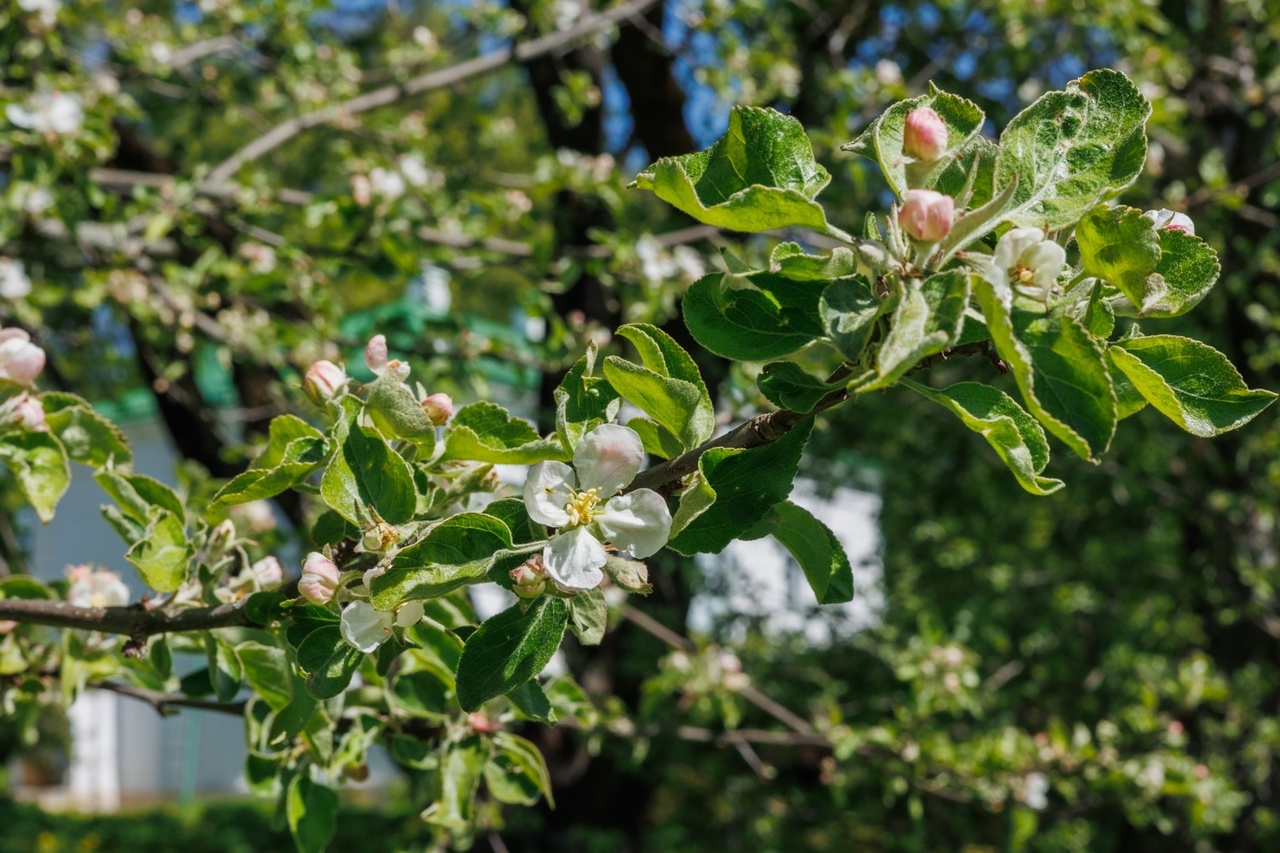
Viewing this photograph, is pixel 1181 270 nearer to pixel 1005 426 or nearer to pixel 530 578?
pixel 1005 426

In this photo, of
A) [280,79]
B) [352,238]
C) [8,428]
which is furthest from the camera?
[280,79]

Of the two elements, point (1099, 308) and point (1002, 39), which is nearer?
point (1099, 308)

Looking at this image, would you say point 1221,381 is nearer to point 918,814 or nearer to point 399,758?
point 399,758

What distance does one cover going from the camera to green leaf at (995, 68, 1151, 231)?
84 centimetres

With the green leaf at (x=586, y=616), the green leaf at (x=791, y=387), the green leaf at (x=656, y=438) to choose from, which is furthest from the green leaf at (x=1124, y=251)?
the green leaf at (x=586, y=616)

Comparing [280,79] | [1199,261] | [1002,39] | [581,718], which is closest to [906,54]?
[1002,39]

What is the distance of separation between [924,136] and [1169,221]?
0.23 meters

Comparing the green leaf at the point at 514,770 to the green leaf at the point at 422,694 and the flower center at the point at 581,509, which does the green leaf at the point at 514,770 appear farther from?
the flower center at the point at 581,509

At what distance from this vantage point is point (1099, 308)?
852 mm

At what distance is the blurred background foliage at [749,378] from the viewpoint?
3.10 m

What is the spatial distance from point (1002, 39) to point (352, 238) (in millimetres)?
2907

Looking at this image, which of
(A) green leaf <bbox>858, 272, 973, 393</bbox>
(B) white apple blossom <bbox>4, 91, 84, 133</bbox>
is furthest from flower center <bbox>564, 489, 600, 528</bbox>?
(B) white apple blossom <bbox>4, 91, 84, 133</bbox>

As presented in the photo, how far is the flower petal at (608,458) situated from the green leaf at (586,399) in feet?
0.13

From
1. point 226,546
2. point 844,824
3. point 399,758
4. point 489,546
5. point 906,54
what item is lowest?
point 844,824
